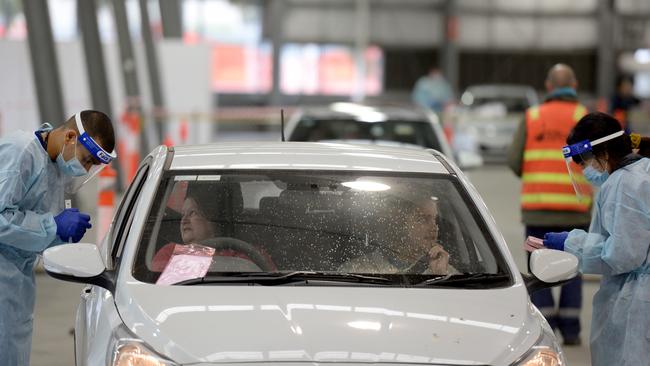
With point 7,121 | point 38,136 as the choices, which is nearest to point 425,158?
point 38,136

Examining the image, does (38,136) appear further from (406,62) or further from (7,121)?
(406,62)

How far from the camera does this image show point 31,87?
57.3 ft

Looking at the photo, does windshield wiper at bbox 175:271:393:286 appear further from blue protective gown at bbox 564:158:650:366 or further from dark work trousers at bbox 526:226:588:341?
dark work trousers at bbox 526:226:588:341

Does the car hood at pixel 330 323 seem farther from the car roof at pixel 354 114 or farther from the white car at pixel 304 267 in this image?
the car roof at pixel 354 114

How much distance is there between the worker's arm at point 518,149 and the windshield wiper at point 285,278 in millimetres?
4480

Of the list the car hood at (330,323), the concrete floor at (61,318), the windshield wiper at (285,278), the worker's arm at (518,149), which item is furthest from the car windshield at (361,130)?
the car hood at (330,323)

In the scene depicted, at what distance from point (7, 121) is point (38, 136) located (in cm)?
1074

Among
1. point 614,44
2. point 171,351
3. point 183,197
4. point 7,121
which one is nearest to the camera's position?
point 171,351

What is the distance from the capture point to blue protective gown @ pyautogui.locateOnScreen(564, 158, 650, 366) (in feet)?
18.6

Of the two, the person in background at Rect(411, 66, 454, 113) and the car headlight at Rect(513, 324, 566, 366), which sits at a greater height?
the car headlight at Rect(513, 324, 566, 366)

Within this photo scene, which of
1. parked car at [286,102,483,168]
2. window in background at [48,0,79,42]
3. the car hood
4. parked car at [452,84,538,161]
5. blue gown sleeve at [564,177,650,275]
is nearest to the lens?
the car hood

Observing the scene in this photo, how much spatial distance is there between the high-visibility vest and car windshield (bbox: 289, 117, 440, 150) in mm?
2068

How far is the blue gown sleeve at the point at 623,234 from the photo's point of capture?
565 cm

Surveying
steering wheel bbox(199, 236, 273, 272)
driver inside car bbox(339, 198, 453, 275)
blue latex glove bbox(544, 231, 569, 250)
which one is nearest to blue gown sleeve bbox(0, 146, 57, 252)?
steering wheel bbox(199, 236, 273, 272)
